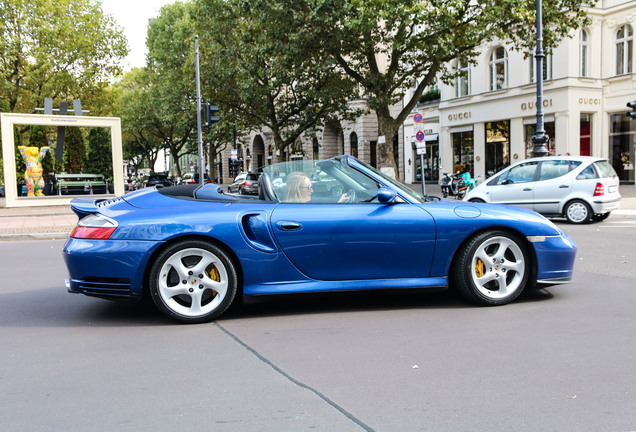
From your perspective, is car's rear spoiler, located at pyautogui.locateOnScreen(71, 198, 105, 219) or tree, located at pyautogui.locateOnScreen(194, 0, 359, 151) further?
tree, located at pyautogui.locateOnScreen(194, 0, 359, 151)

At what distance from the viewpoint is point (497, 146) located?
32.1 meters

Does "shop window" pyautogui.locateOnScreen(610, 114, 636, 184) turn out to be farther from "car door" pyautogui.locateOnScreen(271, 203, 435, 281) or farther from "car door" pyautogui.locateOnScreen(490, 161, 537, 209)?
"car door" pyautogui.locateOnScreen(271, 203, 435, 281)

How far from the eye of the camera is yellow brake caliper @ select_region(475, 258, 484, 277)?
16.6 feet

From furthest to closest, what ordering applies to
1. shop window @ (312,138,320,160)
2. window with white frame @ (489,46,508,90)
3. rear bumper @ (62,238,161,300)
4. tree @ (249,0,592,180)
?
1. shop window @ (312,138,320,160)
2. window with white frame @ (489,46,508,90)
3. tree @ (249,0,592,180)
4. rear bumper @ (62,238,161,300)

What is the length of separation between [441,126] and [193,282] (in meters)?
32.9

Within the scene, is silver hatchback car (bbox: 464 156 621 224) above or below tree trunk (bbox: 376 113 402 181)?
below

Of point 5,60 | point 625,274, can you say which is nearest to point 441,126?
point 5,60

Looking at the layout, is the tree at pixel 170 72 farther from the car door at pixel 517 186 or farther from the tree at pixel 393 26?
the car door at pixel 517 186

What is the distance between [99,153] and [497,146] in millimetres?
20094

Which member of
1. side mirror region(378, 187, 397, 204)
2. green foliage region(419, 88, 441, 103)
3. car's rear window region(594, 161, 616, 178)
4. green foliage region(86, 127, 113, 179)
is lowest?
side mirror region(378, 187, 397, 204)

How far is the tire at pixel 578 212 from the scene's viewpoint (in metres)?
13.0

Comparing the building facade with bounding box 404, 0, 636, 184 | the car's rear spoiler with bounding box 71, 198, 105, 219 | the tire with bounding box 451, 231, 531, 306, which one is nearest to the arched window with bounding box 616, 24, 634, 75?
the building facade with bounding box 404, 0, 636, 184

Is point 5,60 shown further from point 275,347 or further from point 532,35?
point 275,347

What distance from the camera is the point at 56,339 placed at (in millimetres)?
4445
